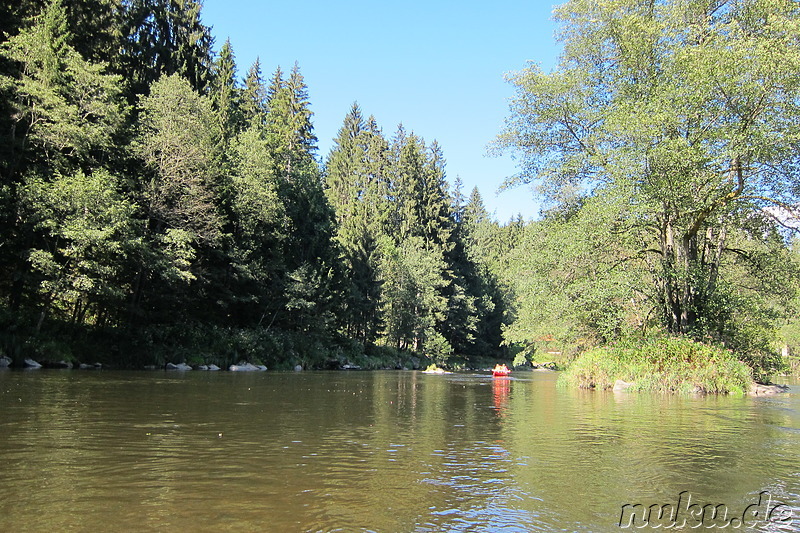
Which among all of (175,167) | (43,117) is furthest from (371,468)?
(175,167)

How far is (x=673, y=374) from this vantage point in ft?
63.2

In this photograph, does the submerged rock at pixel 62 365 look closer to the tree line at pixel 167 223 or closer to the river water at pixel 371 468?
the tree line at pixel 167 223

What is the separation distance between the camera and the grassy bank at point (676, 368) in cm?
1908

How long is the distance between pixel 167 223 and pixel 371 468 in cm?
2918

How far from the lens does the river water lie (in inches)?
193

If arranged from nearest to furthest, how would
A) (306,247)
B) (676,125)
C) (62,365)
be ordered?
(676,125) < (62,365) < (306,247)

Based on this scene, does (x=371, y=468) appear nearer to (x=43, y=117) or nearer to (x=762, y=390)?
(x=762, y=390)

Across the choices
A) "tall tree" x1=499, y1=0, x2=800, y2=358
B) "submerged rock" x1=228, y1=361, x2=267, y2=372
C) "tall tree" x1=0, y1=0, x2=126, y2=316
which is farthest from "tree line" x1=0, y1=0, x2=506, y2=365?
"tall tree" x1=499, y1=0, x2=800, y2=358

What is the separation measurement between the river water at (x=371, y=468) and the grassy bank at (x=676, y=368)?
6521 millimetres

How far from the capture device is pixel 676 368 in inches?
762

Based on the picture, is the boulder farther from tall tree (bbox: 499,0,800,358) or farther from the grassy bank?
tall tree (bbox: 499,0,800,358)

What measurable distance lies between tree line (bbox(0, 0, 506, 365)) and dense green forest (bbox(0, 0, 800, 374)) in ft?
0.51

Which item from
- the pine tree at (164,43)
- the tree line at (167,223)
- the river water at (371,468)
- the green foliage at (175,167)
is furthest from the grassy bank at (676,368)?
the pine tree at (164,43)

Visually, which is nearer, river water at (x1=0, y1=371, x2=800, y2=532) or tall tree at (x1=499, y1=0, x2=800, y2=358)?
river water at (x1=0, y1=371, x2=800, y2=532)
